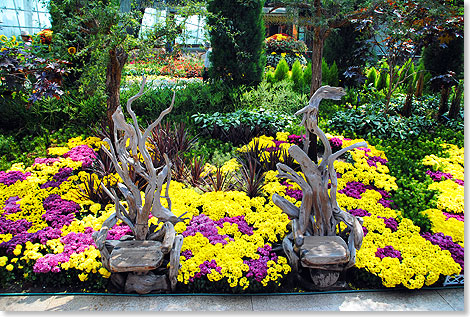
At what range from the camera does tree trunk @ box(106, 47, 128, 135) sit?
4.84 meters

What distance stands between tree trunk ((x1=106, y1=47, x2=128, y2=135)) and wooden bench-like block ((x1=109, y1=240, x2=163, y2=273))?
272 centimetres

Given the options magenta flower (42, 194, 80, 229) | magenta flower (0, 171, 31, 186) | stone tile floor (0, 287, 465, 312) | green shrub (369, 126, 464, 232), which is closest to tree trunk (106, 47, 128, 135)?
magenta flower (0, 171, 31, 186)

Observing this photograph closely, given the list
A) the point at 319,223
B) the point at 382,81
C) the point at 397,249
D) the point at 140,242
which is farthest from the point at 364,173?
the point at 382,81

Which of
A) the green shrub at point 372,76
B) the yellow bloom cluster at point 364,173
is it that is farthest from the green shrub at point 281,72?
the yellow bloom cluster at point 364,173

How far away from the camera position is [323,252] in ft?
9.89

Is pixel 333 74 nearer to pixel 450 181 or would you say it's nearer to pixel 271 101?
pixel 271 101

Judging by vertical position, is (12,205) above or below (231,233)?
above

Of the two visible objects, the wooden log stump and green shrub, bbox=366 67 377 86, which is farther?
green shrub, bbox=366 67 377 86

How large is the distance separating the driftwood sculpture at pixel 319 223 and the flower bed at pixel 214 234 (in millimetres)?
237

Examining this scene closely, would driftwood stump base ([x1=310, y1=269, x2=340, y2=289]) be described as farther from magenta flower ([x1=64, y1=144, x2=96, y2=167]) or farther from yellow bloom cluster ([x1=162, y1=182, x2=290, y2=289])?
magenta flower ([x1=64, y1=144, x2=96, y2=167])

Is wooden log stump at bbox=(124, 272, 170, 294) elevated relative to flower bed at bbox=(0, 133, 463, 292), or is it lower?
lower

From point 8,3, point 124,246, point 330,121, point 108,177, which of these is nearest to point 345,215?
point 124,246

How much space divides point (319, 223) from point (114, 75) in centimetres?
354

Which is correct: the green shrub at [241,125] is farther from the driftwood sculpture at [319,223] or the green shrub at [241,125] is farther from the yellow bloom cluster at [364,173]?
the driftwood sculpture at [319,223]
